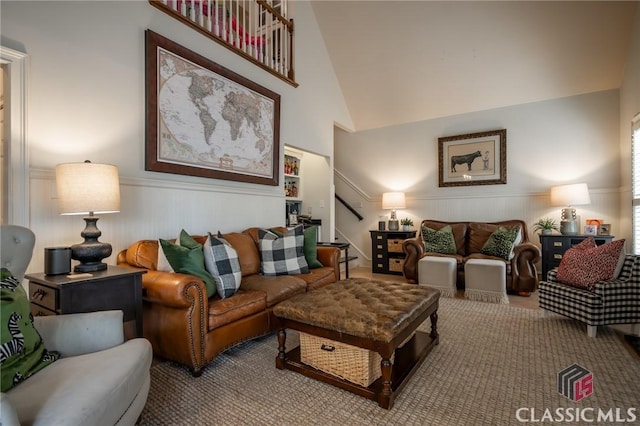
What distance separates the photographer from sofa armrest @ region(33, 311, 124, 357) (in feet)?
4.21

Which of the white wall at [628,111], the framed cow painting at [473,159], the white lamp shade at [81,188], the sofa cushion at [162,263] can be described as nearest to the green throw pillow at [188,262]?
the sofa cushion at [162,263]

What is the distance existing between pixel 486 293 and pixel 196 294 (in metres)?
3.20

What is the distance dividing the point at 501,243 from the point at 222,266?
347 centimetres

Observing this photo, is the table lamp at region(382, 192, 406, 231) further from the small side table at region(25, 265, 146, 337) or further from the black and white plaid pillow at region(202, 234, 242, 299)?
the small side table at region(25, 265, 146, 337)

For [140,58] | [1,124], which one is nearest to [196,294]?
[1,124]

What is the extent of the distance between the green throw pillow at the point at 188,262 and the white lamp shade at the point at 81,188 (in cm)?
47

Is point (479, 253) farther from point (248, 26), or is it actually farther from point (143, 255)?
point (248, 26)

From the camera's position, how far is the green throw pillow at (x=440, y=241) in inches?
172

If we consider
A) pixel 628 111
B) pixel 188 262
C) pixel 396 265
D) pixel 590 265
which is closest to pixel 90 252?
pixel 188 262

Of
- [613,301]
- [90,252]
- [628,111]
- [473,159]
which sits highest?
[628,111]

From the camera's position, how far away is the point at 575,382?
178cm

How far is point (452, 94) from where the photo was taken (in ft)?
15.6

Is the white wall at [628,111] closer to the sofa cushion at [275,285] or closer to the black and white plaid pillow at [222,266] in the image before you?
the sofa cushion at [275,285]

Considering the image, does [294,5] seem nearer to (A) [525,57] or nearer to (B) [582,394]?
(A) [525,57]
